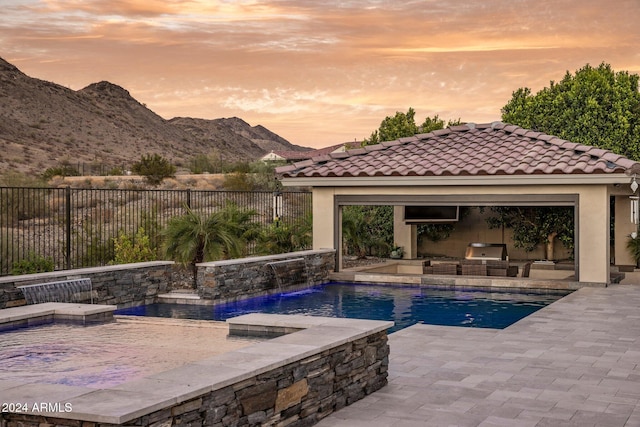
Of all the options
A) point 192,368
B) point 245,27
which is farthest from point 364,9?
point 192,368

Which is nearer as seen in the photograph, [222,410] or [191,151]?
[222,410]

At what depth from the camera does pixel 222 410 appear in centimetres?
596

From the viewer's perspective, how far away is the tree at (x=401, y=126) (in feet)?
111

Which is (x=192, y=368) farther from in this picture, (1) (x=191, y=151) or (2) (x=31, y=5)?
(1) (x=191, y=151)

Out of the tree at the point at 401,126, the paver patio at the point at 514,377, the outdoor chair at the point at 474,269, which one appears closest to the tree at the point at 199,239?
the outdoor chair at the point at 474,269

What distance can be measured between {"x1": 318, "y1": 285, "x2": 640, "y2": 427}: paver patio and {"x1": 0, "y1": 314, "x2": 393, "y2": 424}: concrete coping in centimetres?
75

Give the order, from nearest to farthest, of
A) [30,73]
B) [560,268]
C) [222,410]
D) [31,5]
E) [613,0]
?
[222,410]
[560,268]
[613,0]
[31,5]
[30,73]

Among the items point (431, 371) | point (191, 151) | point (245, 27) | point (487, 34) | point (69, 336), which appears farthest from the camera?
point (191, 151)

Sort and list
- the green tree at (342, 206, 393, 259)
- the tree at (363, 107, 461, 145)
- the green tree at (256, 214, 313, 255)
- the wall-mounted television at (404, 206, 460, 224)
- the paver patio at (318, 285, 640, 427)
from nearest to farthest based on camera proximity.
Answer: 1. the paver patio at (318, 285, 640, 427)
2. the green tree at (256, 214, 313, 255)
3. the wall-mounted television at (404, 206, 460, 224)
4. the green tree at (342, 206, 393, 259)
5. the tree at (363, 107, 461, 145)

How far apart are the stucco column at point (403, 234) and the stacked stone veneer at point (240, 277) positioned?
577 cm

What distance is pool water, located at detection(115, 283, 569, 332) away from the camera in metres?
14.7

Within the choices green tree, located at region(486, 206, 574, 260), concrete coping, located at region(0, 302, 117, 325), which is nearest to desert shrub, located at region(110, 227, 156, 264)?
concrete coping, located at region(0, 302, 117, 325)

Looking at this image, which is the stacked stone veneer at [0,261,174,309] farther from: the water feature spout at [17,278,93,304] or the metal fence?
the metal fence

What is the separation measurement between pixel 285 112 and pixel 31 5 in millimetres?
14451
